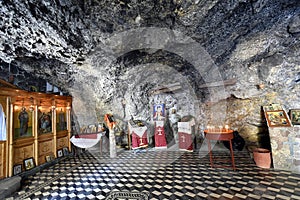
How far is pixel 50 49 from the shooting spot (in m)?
4.25

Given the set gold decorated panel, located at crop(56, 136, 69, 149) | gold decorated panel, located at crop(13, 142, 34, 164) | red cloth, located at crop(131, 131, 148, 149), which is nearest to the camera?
gold decorated panel, located at crop(13, 142, 34, 164)

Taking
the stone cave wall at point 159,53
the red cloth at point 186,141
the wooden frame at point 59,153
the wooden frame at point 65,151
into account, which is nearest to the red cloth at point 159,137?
the red cloth at point 186,141

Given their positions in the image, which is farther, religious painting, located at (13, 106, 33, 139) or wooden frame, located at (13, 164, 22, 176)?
religious painting, located at (13, 106, 33, 139)

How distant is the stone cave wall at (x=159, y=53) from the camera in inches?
131

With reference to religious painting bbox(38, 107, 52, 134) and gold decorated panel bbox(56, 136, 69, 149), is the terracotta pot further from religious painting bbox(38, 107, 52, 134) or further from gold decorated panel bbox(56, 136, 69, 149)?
religious painting bbox(38, 107, 52, 134)

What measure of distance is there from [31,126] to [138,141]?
13.6 ft

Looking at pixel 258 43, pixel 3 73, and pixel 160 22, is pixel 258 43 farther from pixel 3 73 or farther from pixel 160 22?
pixel 3 73

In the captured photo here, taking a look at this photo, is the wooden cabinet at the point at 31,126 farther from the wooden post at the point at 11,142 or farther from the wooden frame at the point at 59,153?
the wooden frame at the point at 59,153

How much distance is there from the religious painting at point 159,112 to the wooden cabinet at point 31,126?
4.12m

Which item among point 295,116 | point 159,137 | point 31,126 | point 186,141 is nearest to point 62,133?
point 31,126

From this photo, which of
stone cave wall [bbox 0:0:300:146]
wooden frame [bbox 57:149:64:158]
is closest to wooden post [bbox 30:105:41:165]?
wooden frame [bbox 57:149:64:158]

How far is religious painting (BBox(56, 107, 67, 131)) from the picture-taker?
6282mm

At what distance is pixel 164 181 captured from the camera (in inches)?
152

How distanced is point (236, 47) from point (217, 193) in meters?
4.16
